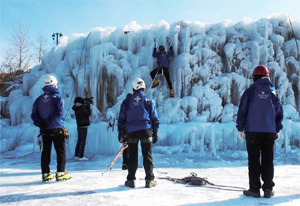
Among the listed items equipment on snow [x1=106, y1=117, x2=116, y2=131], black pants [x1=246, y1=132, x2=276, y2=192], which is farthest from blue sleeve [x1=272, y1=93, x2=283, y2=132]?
equipment on snow [x1=106, y1=117, x2=116, y2=131]

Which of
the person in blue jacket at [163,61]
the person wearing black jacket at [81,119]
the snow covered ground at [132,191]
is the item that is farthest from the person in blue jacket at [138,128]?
the person in blue jacket at [163,61]

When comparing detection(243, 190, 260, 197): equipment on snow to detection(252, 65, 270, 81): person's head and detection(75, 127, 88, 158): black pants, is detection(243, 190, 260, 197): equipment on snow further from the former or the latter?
detection(75, 127, 88, 158): black pants

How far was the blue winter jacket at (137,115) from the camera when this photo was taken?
355 centimetres

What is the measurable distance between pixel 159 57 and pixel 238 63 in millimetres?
2944

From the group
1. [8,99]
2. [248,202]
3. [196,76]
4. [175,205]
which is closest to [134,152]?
[175,205]

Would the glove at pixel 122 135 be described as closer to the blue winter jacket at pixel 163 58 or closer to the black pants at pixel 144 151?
the black pants at pixel 144 151

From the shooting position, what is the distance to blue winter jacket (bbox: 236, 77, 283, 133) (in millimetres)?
3080

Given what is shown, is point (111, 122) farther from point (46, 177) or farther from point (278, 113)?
point (278, 113)

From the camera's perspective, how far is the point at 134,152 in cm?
360

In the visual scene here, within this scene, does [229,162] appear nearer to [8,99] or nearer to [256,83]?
[256,83]

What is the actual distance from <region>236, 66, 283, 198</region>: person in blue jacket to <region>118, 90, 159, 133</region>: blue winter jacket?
1.24 m

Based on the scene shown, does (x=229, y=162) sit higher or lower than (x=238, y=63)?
lower

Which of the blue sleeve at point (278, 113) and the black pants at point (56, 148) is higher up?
the blue sleeve at point (278, 113)

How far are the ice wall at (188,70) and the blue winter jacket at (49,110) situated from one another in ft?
14.4
